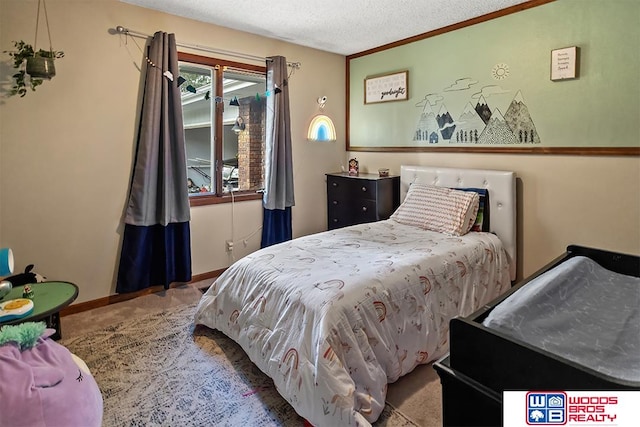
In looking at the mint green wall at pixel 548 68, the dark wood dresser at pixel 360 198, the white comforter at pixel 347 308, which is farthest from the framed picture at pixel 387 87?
the white comforter at pixel 347 308

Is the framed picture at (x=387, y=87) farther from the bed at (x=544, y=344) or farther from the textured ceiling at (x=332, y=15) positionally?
the bed at (x=544, y=344)

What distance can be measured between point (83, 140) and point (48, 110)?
289 millimetres

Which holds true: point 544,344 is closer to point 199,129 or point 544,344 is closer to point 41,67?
point 41,67

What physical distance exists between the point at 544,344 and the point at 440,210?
1.98 meters

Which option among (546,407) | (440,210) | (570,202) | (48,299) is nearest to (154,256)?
(48,299)

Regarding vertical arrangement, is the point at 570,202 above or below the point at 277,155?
below

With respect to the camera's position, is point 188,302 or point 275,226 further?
point 275,226

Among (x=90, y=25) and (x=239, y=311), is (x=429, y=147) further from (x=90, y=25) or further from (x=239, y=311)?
(x=90, y=25)

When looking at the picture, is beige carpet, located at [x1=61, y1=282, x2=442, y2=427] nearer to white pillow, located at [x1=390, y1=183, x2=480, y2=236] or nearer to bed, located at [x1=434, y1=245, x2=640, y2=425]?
bed, located at [x1=434, y1=245, x2=640, y2=425]

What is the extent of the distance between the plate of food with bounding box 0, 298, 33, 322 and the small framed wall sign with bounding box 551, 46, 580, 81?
3800 millimetres

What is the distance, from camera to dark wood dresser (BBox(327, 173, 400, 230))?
12.7ft

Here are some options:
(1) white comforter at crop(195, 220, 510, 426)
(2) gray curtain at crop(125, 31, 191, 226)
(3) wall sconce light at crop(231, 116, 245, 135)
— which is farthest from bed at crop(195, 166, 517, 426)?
(3) wall sconce light at crop(231, 116, 245, 135)

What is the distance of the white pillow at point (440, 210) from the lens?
3039 mm

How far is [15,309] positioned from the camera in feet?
6.67
